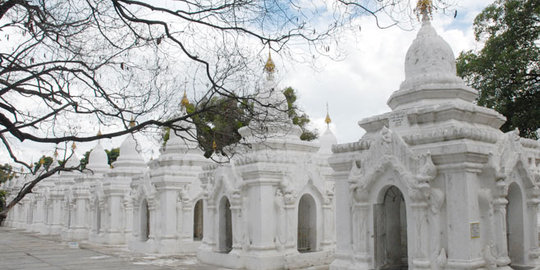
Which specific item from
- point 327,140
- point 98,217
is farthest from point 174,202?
point 98,217

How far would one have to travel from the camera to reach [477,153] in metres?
9.05

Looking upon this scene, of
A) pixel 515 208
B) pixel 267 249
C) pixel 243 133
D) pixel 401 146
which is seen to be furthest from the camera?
pixel 243 133

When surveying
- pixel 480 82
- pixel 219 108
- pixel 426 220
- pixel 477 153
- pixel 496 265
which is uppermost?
pixel 480 82

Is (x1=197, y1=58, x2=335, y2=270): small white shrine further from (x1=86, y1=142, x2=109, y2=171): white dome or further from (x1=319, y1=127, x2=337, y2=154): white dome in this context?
(x1=86, y1=142, x2=109, y2=171): white dome

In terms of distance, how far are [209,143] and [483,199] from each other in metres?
5.24

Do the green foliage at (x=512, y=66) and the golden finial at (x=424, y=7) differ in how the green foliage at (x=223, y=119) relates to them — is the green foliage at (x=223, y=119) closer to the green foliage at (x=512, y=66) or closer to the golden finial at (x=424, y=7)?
the golden finial at (x=424, y=7)

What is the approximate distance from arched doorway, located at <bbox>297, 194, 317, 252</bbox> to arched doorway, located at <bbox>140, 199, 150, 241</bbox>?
748 cm

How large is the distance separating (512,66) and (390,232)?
40.9ft

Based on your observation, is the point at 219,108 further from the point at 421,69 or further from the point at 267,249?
the point at 267,249

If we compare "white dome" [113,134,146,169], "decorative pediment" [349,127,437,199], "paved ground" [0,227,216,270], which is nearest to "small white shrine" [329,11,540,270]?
"decorative pediment" [349,127,437,199]

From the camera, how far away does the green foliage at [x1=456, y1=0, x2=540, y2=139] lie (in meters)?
20.0

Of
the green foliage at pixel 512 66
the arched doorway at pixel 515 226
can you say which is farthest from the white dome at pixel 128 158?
the arched doorway at pixel 515 226

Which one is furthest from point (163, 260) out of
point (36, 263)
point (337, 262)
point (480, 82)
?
point (480, 82)

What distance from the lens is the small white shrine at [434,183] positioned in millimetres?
9148
